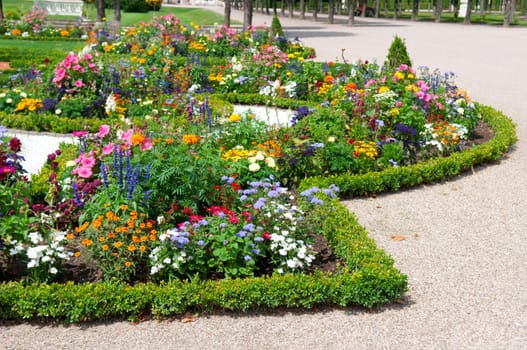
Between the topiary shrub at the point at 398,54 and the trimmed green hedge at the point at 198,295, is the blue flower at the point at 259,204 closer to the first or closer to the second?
the trimmed green hedge at the point at 198,295

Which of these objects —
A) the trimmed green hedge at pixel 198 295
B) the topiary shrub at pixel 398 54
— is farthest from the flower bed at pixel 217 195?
the topiary shrub at pixel 398 54

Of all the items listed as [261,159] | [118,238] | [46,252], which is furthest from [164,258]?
[261,159]

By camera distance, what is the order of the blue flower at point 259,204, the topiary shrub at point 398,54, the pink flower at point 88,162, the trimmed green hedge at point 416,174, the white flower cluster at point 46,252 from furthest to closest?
the topiary shrub at point 398,54, the trimmed green hedge at point 416,174, the pink flower at point 88,162, the blue flower at point 259,204, the white flower cluster at point 46,252

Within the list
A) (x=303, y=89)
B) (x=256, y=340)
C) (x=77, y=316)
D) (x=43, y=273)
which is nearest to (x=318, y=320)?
(x=256, y=340)

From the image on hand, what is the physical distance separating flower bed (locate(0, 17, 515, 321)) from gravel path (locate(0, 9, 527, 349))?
150 millimetres

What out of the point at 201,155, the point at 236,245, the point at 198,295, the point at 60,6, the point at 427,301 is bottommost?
the point at 427,301

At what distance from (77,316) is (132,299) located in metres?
0.38

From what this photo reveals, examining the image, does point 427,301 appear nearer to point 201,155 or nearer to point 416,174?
point 201,155

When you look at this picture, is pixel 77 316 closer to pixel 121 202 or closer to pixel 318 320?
pixel 121 202

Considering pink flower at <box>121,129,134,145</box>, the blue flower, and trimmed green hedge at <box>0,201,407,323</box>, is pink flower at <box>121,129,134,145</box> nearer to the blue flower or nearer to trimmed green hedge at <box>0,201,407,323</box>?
the blue flower

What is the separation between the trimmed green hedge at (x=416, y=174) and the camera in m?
6.38

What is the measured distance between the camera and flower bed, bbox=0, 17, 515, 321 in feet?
13.8

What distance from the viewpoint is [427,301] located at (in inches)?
175

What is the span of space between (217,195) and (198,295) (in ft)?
4.04
